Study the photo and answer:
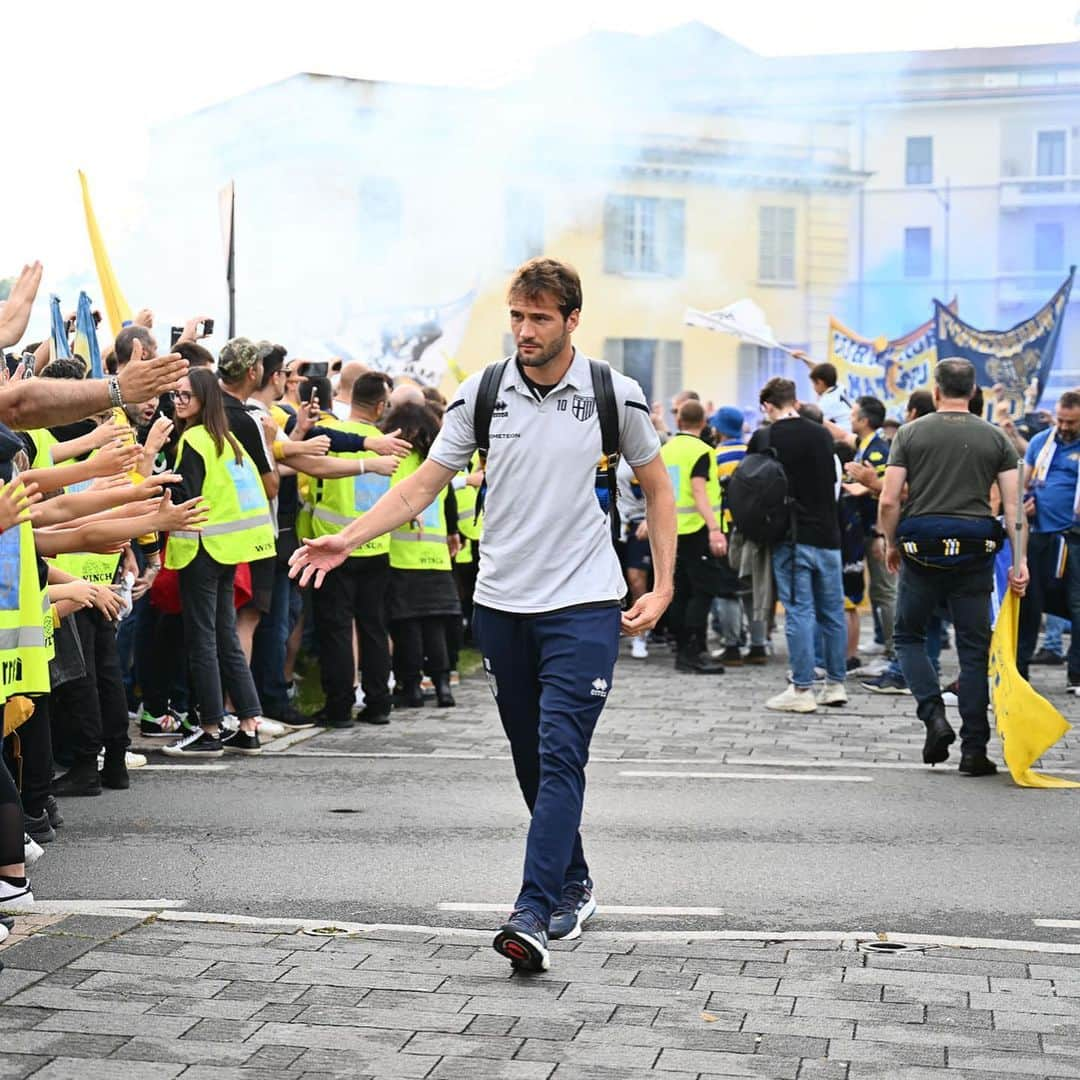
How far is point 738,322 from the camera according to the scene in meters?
19.3

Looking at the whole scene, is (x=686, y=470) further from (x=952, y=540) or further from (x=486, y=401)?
(x=486, y=401)

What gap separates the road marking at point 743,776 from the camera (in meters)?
8.71

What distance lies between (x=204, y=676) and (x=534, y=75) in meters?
15.8

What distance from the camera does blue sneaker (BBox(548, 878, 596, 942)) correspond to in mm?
5414

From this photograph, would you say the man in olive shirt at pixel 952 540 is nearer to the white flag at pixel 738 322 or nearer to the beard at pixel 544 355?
the beard at pixel 544 355

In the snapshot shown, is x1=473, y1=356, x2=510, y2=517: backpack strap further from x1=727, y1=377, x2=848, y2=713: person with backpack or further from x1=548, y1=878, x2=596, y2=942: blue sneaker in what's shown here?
x1=727, y1=377, x2=848, y2=713: person with backpack

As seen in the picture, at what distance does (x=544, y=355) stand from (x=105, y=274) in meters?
6.62

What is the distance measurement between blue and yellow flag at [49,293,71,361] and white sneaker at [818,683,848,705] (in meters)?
5.36

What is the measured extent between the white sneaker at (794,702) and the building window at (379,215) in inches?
472

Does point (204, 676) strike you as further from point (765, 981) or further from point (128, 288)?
point (128, 288)

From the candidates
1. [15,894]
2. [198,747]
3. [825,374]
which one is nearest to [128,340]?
[198,747]

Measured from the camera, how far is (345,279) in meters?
20.9

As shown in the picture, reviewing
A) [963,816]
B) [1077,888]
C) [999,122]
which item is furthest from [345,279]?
[999,122]

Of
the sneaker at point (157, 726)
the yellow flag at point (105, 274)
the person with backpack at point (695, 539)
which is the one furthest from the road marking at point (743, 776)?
the person with backpack at point (695, 539)
